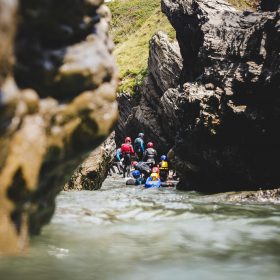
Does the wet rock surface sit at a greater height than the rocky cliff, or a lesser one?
lesser

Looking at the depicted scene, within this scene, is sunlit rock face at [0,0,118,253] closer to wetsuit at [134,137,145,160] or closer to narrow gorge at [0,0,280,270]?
narrow gorge at [0,0,280,270]

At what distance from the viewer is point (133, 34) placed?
6344 centimetres

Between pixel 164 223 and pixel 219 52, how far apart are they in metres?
11.2

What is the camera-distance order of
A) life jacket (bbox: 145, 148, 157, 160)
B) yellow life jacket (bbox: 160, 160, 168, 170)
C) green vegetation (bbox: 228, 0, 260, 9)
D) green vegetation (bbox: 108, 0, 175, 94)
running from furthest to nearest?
green vegetation (bbox: 108, 0, 175, 94), green vegetation (bbox: 228, 0, 260, 9), life jacket (bbox: 145, 148, 157, 160), yellow life jacket (bbox: 160, 160, 168, 170)

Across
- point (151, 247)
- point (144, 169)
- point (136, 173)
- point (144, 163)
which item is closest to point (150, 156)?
point (144, 163)

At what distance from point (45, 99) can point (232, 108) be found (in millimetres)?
12275

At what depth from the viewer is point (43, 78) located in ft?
11.9

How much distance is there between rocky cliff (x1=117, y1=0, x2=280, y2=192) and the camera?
14586mm

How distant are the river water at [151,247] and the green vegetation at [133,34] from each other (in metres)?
35.8

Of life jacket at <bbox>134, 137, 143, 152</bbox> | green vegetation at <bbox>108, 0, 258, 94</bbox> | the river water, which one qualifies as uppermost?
green vegetation at <bbox>108, 0, 258, 94</bbox>

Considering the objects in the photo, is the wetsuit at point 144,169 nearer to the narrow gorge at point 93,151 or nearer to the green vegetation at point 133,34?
the narrow gorge at point 93,151

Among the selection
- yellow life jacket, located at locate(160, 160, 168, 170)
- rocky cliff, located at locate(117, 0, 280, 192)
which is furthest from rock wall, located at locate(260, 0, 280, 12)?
yellow life jacket, located at locate(160, 160, 168, 170)

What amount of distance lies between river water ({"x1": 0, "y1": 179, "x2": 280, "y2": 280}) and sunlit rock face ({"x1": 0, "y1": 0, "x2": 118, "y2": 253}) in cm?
75

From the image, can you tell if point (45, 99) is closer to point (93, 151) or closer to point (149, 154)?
point (93, 151)
